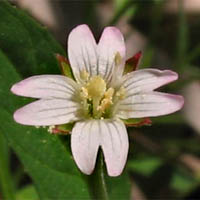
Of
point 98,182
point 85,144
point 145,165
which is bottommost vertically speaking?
point 145,165

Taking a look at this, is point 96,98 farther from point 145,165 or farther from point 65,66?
point 145,165

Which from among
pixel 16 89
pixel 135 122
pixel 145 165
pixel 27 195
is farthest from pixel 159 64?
pixel 16 89

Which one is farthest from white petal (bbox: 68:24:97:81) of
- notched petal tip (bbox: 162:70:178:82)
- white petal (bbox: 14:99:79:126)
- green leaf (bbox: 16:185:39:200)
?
green leaf (bbox: 16:185:39:200)

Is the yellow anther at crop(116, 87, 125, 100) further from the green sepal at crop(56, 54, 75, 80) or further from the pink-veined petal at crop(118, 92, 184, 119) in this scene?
the green sepal at crop(56, 54, 75, 80)

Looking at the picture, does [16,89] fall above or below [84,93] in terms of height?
above

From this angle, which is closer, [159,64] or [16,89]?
[16,89]

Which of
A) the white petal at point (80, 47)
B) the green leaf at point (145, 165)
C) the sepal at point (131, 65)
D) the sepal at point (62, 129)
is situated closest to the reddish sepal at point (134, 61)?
the sepal at point (131, 65)

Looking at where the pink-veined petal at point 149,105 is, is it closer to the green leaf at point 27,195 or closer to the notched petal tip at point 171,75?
the notched petal tip at point 171,75

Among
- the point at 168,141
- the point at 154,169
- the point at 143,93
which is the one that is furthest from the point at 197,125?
the point at 143,93

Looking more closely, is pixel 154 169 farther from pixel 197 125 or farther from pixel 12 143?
pixel 12 143
